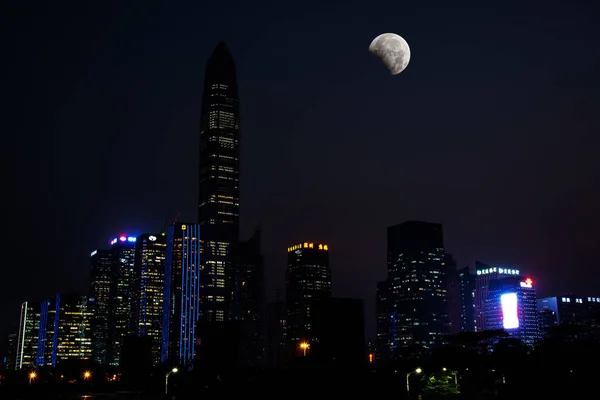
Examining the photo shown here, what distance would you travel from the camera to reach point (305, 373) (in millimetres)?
95188

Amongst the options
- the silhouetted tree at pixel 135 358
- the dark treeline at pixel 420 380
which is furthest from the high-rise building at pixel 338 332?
the silhouetted tree at pixel 135 358

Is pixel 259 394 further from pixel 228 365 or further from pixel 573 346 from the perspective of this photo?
pixel 573 346

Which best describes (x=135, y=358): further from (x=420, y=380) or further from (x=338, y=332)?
(x=420, y=380)

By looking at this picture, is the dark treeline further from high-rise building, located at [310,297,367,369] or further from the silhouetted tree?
the silhouetted tree

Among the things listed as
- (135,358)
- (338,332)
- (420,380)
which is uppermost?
(338,332)

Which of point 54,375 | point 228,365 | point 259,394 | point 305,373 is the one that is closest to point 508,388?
point 305,373

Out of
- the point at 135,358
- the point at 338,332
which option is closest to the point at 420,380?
the point at 338,332

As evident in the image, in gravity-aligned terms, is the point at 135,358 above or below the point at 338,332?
below

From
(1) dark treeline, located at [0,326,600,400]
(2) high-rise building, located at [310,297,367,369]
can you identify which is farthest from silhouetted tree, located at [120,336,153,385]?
(2) high-rise building, located at [310,297,367,369]

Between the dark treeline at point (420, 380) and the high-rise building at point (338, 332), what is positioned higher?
the high-rise building at point (338, 332)

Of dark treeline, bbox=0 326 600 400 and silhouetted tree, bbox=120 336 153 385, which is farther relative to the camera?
silhouetted tree, bbox=120 336 153 385

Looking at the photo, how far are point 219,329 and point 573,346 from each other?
63284 mm

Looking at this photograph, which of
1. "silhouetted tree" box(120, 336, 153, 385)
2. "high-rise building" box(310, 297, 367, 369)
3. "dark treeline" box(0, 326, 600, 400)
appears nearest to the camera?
"dark treeline" box(0, 326, 600, 400)

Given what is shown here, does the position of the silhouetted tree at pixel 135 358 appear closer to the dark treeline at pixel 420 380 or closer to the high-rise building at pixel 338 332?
the dark treeline at pixel 420 380
